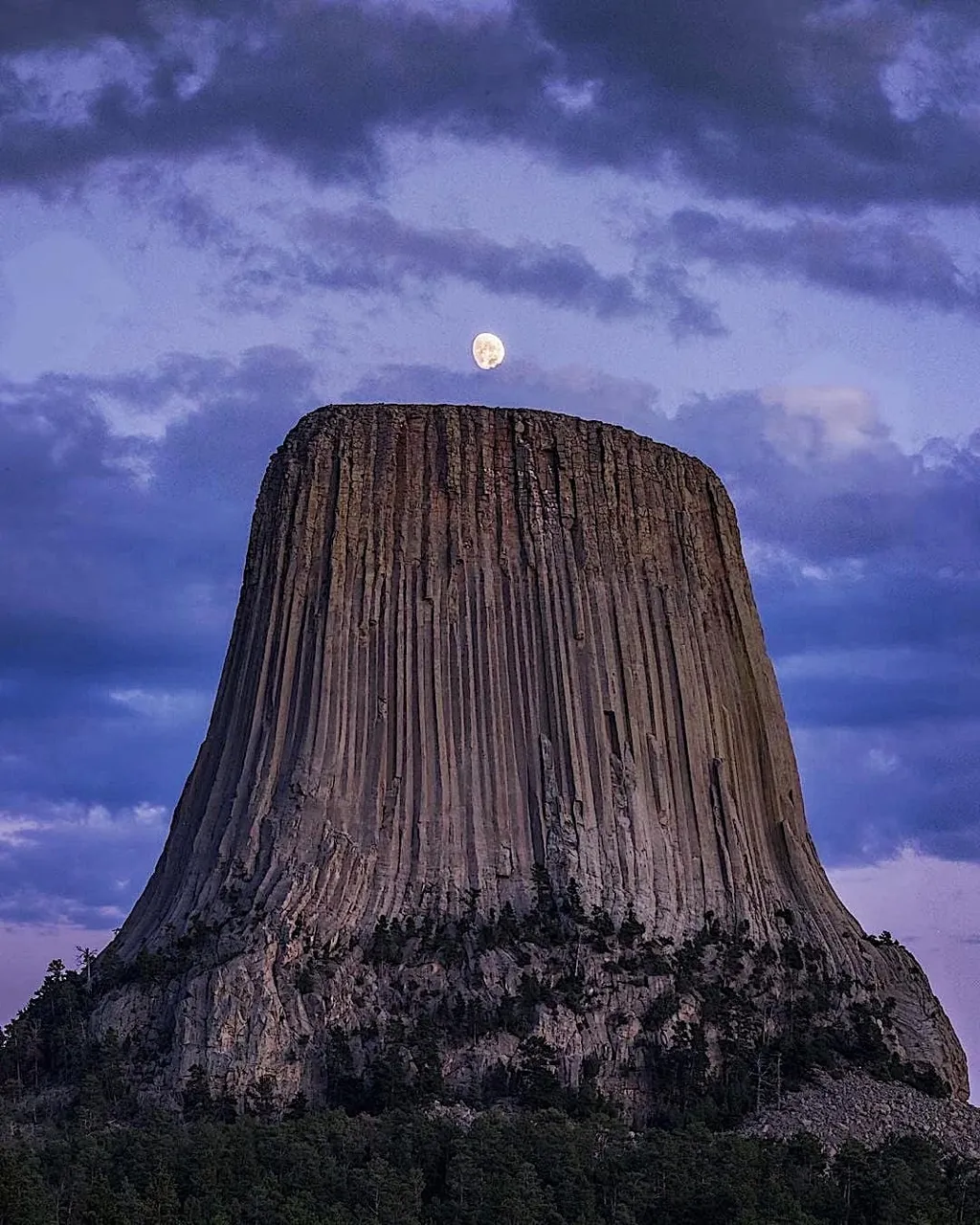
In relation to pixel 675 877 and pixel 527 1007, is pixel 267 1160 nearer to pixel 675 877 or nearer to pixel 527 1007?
pixel 527 1007

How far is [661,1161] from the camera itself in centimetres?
6106

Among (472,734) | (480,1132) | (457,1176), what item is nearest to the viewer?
(457,1176)

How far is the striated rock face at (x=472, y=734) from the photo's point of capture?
2849 inches

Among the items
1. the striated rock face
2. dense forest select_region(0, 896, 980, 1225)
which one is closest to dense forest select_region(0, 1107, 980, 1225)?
dense forest select_region(0, 896, 980, 1225)

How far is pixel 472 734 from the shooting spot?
75.9 metres

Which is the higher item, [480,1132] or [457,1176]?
[480,1132]

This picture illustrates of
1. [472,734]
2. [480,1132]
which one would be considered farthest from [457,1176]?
[472,734]

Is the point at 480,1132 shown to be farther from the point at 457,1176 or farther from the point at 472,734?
the point at 472,734

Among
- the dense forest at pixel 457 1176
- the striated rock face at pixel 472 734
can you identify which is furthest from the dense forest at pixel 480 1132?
the striated rock face at pixel 472 734

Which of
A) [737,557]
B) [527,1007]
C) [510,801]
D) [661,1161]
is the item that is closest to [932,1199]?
[661,1161]

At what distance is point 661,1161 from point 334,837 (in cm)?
1695

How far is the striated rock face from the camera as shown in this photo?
237 feet

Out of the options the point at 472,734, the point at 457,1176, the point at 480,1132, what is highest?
the point at 472,734

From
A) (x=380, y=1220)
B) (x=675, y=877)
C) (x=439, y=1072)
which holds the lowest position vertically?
(x=380, y=1220)
